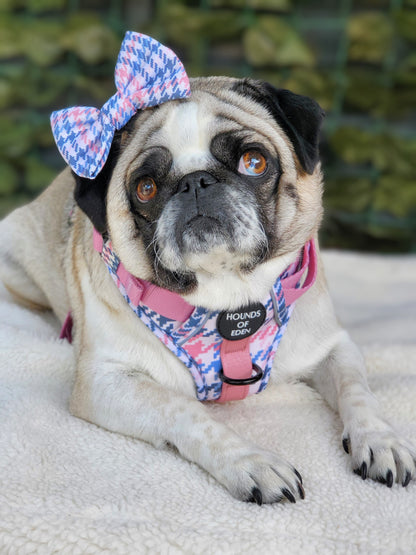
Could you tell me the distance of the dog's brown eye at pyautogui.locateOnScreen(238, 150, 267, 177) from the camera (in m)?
1.93

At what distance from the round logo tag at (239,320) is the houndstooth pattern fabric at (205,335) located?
2cm

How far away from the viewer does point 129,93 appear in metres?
2.03

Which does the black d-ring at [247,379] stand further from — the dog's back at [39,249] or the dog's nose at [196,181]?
the dog's back at [39,249]

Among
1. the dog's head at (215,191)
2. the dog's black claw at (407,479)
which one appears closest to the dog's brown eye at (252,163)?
the dog's head at (215,191)

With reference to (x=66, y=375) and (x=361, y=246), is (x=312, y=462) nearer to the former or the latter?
(x=66, y=375)

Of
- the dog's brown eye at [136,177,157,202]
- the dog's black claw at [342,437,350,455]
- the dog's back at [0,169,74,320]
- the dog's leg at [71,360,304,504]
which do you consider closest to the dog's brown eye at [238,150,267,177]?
the dog's brown eye at [136,177,157,202]

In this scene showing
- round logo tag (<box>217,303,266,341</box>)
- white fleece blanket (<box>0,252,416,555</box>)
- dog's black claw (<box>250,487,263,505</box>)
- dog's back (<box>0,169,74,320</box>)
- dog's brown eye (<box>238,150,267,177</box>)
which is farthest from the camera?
dog's back (<box>0,169,74,320</box>)

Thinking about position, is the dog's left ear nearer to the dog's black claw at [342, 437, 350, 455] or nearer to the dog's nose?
the dog's nose

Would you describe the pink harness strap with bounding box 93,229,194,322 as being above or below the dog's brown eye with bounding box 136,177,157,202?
below

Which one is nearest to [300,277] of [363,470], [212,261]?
[212,261]

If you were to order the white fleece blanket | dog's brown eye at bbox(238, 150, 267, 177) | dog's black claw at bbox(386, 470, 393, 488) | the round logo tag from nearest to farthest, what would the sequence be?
the white fleece blanket
dog's black claw at bbox(386, 470, 393, 488)
dog's brown eye at bbox(238, 150, 267, 177)
the round logo tag

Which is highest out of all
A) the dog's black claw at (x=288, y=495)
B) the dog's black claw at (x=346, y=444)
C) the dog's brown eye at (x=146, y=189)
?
the dog's brown eye at (x=146, y=189)

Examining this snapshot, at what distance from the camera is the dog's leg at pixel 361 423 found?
1817 mm

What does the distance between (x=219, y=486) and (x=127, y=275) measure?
65cm
